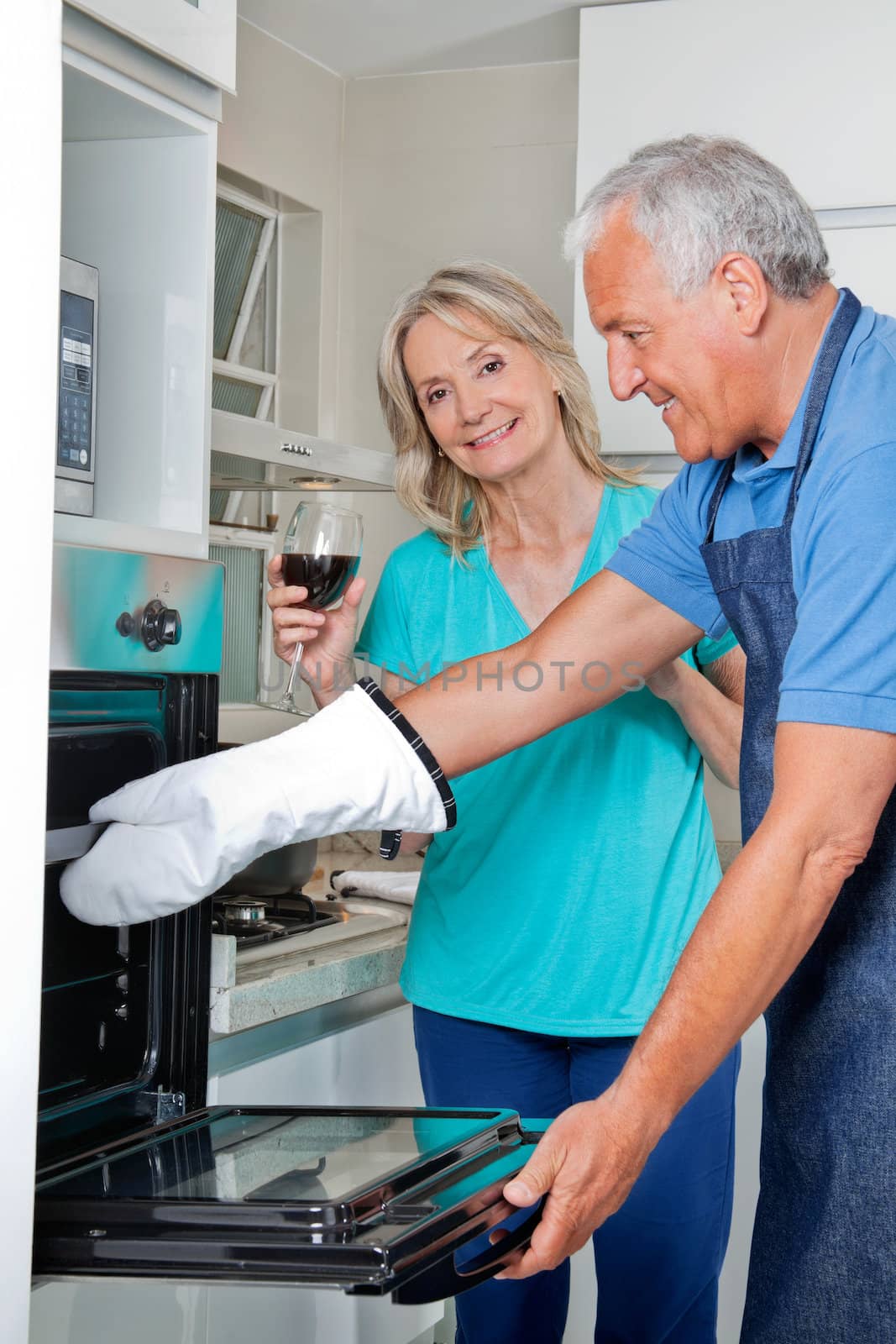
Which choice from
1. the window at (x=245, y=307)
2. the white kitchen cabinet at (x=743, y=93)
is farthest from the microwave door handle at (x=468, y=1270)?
the window at (x=245, y=307)

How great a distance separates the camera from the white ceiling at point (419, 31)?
7.68 ft

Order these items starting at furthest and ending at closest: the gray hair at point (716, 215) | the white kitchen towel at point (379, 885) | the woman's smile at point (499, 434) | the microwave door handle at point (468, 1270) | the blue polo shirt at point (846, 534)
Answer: the white kitchen towel at point (379, 885) → the woman's smile at point (499, 434) → the gray hair at point (716, 215) → the blue polo shirt at point (846, 534) → the microwave door handle at point (468, 1270)

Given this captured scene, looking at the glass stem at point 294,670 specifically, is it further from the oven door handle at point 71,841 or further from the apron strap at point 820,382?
the apron strap at point 820,382

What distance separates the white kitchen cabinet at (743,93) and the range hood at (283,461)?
0.48m

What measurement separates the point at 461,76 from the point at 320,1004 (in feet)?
6.10

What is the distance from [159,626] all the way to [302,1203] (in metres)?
0.55

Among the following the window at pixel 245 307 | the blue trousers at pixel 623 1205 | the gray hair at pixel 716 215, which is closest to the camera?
the gray hair at pixel 716 215

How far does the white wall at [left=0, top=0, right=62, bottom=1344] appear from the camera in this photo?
80cm

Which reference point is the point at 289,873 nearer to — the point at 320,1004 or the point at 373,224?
the point at 320,1004

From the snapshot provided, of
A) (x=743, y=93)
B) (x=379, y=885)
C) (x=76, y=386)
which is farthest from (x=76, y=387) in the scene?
(x=743, y=93)

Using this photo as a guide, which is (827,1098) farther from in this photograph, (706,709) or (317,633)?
(317,633)

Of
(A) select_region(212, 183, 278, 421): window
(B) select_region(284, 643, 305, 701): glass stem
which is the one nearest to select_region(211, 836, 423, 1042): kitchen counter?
(B) select_region(284, 643, 305, 701): glass stem

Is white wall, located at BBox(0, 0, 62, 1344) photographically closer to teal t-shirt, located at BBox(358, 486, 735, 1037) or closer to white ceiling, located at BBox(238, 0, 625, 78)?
teal t-shirt, located at BBox(358, 486, 735, 1037)

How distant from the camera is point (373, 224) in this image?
275cm
